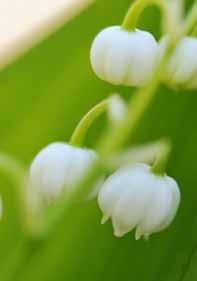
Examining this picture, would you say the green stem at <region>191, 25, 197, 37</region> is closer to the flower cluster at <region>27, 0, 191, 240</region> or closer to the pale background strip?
the flower cluster at <region>27, 0, 191, 240</region>

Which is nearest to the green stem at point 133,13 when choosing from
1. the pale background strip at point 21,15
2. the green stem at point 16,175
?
the green stem at point 16,175

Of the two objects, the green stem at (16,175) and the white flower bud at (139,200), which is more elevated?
the green stem at (16,175)

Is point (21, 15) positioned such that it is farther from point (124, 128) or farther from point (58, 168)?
point (124, 128)

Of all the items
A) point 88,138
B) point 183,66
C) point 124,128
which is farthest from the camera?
point 88,138

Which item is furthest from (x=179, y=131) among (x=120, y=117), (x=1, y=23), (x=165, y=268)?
(x=1, y=23)

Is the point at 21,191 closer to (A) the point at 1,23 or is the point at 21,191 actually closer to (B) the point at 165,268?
(B) the point at 165,268

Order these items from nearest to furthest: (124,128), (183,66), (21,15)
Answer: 1. (124,128)
2. (183,66)
3. (21,15)

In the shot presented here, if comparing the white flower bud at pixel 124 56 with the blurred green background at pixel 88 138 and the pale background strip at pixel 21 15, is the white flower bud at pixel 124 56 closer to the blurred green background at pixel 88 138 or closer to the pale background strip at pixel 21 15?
the blurred green background at pixel 88 138

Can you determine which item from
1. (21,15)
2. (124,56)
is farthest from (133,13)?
(21,15)
